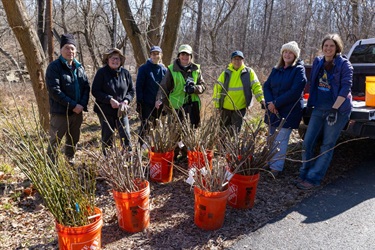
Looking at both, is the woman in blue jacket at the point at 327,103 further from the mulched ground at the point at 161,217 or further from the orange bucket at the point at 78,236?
the orange bucket at the point at 78,236

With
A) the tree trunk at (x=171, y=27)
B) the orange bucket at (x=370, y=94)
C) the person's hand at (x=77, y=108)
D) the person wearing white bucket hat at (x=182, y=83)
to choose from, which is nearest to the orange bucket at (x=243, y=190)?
the person wearing white bucket hat at (x=182, y=83)

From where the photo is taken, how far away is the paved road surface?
2.56 meters

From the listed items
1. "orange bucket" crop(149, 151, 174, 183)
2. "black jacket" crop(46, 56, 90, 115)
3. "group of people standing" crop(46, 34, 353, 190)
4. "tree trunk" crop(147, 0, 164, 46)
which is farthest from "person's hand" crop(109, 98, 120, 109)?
"tree trunk" crop(147, 0, 164, 46)

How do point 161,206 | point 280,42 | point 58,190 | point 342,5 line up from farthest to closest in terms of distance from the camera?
1. point 280,42
2. point 342,5
3. point 161,206
4. point 58,190

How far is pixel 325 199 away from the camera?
10.9ft

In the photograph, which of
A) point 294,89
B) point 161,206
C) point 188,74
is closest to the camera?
point 161,206

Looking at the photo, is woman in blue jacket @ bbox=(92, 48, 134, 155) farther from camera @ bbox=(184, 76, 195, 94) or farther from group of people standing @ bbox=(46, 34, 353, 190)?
camera @ bbox=(184, 76, 195, 94)

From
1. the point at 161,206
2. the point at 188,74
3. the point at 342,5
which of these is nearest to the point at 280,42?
the point at 342,5

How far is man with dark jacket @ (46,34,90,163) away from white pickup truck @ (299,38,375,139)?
120 inches

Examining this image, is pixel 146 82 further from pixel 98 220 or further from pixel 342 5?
pixel 342 5

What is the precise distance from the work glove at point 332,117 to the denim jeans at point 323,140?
0.13ft

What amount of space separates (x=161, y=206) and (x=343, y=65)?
254 centimetres

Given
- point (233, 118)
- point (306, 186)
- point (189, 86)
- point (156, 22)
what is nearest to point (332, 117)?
point (306, 186)

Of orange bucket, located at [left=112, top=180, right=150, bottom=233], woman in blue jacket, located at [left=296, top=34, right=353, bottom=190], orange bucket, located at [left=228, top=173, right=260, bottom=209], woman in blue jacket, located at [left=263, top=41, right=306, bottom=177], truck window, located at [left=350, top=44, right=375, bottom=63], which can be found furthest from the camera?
truck window, located at [left=350, top=44, right=375, bottom=63]
